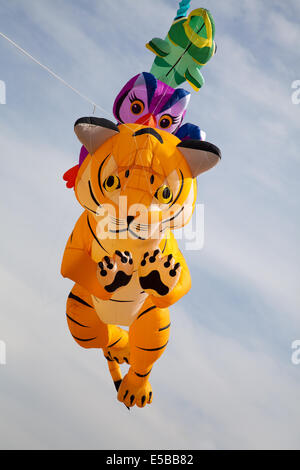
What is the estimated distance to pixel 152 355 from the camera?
5.63m

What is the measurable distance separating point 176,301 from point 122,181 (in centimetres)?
131

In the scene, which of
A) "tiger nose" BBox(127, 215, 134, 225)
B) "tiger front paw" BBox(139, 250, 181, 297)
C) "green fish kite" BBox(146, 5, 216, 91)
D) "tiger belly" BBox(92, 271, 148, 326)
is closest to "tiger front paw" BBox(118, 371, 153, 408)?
"tiger belly" BBox(92, 271, 148, 326)

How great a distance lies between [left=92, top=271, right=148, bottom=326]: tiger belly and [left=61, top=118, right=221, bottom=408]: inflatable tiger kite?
0.01 m

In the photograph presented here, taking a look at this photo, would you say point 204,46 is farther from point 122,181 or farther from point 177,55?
point 122,181

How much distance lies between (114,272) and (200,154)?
141 cm

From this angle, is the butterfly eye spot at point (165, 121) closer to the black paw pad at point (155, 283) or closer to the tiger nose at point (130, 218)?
the tiger nose at point (130, 218)

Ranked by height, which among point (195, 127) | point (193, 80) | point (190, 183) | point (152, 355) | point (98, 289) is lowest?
point (152, 355)

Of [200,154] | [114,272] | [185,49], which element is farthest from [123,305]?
[185,49]

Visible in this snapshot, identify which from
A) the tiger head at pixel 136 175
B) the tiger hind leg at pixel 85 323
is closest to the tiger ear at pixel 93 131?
the tiger head at pixel 136 175

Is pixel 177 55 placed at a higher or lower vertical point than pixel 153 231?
higher

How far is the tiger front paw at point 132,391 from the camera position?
233 inches

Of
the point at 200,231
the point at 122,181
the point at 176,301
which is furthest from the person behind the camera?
the point at 200,231

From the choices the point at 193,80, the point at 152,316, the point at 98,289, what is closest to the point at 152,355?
the point at 152,316

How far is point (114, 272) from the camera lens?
187 inches
